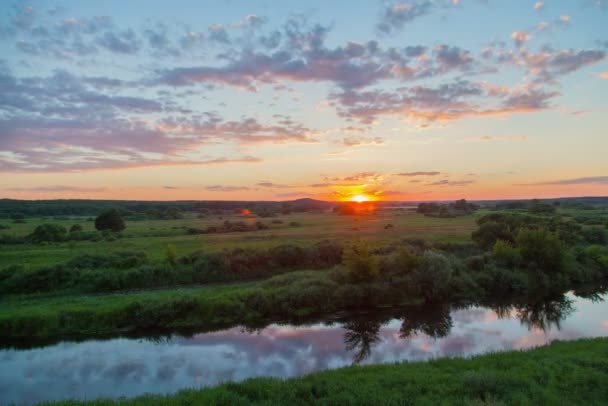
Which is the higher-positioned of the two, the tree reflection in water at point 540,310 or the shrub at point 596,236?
the shrub at point 596,236

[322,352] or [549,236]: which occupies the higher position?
[549,236]

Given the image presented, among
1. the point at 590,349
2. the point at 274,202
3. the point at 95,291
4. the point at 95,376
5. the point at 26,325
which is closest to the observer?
the point at 590,349

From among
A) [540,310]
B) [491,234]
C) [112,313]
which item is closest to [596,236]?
[491,234]

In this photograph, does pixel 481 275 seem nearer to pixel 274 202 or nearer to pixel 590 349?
pixel 590 349

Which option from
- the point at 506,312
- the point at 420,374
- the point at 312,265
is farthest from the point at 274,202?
the point at 420,374

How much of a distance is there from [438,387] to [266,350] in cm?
1026

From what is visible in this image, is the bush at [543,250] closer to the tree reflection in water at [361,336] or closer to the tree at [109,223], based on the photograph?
the tree reflection in water at [361,336]

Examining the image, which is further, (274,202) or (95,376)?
(274,202)

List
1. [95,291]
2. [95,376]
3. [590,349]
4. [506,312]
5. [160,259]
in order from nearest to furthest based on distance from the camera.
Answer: [590,349] → [95,376] → [506,312] → [95,291] → [160,259]

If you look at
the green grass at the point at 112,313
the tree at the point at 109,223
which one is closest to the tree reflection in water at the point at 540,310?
the green grass at the point at 112,313

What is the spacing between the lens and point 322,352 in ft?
65.0

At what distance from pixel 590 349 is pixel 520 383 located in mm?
6258

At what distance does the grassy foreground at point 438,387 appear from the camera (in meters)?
11.3

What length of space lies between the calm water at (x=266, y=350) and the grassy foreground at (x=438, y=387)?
12.6 feet
